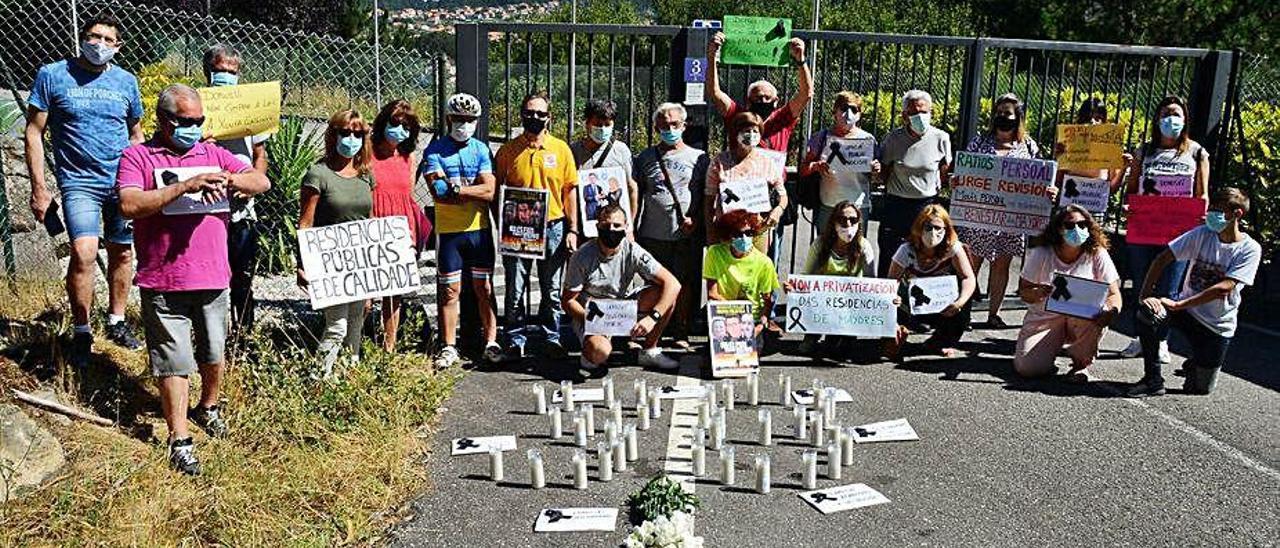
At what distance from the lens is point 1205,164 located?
26.7ft

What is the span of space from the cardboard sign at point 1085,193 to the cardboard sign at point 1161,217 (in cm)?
27

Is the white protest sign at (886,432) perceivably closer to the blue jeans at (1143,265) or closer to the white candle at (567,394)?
the white candle at (567,394)

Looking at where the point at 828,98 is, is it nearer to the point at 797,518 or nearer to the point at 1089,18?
the point at 1089,18

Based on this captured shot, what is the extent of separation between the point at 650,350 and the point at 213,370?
2850 millimetres

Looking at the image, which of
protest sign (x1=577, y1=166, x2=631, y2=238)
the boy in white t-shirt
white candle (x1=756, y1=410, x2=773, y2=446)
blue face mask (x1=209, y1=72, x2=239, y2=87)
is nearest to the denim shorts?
blue face mask (x1=209, y1=72, x2=239, y2=87)

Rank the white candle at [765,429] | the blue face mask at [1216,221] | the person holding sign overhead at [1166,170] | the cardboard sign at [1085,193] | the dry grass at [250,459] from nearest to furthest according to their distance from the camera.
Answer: the dry grass at [250,459]
the white candle at [765,429]
the blue face mask at [1216,221]
the person holding sign overhead at [1166,170]
the cardboard sign at [1085,193]

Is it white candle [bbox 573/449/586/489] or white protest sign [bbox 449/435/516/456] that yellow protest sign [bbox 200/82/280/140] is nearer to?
white protest sign [bbox 449/435/516/456]

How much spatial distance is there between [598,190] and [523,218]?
53 cm

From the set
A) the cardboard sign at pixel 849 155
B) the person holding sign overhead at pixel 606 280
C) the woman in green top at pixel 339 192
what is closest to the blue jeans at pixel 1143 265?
the cardboard sign at pixel 849 155

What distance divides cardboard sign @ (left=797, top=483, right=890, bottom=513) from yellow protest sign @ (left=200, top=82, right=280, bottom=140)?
3.78 meters

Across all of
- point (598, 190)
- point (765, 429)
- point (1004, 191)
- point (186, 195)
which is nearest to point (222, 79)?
point (186, 195)

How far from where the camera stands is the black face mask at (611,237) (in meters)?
7.25

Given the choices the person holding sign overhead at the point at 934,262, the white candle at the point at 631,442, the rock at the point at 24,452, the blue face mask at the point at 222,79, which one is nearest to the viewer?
the rock at the point at 24,452

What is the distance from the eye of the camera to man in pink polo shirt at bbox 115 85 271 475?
210 inches
